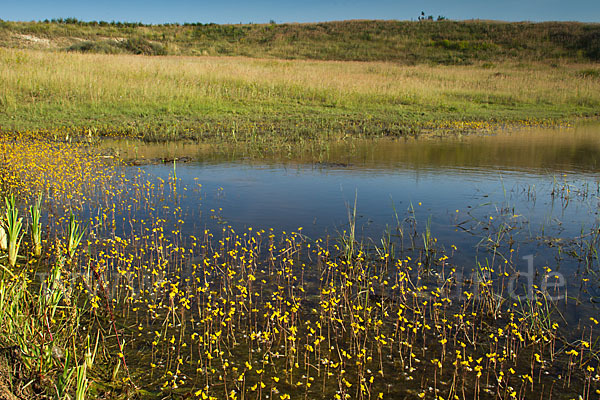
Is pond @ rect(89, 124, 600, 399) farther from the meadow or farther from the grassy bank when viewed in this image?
the grassy bank

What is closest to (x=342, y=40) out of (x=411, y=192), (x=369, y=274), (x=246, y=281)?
(x=411, y=192)

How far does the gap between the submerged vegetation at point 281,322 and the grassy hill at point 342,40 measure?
120 feet

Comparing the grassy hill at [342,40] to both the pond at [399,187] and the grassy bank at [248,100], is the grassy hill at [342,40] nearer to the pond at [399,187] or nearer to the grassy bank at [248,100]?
the grassy bank at [248,100]

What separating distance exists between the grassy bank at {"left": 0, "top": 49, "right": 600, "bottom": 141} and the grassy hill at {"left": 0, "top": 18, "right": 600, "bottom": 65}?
1777 cm

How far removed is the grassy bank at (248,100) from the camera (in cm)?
1571

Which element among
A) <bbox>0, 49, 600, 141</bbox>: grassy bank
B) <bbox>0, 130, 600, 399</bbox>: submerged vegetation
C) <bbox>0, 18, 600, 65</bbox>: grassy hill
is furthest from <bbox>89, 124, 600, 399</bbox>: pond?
<bbox>0, 18, 600, 65</bbox>: grassy hill

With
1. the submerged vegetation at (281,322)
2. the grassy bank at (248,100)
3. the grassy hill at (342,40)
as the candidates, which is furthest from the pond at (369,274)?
the grassy hill at (342,40)

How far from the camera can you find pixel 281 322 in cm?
420

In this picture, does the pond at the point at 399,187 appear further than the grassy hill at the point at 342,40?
No

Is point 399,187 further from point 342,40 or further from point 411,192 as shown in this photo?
point 342,40

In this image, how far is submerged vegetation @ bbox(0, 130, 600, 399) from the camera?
337cm

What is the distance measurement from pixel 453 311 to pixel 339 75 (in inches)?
902

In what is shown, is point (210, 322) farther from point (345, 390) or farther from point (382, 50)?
point (382, 50)

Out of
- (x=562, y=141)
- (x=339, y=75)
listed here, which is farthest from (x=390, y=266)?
(x=339, y=75)
